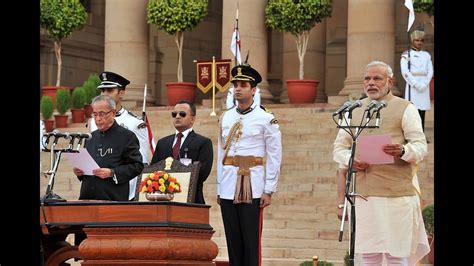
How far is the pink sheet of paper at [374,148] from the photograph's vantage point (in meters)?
9.33

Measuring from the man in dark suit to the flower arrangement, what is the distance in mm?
1676

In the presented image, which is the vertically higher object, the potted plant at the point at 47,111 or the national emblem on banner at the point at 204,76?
the national emblem on banner at the point at 204,76

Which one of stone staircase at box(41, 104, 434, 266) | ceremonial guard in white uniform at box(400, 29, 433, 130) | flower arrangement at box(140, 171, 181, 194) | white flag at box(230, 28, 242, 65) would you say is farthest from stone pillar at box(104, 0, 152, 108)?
flower arrangement at box(140, 171, 181, 194)

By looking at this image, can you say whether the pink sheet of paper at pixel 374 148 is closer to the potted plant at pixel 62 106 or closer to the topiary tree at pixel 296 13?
the topiary tree at pixel 296 13

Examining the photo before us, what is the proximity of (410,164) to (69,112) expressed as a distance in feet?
58.8

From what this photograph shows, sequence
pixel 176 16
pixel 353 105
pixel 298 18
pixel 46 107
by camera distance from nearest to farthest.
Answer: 1. pixel 353 105
2. pixel 46 107
3. pixel 298 18
4. pixel 176 16

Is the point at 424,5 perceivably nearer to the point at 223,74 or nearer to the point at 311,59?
the point at 223,74

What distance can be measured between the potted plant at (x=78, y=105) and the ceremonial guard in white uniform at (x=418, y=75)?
7698 millimetres

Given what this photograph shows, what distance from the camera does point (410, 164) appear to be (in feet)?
31.8

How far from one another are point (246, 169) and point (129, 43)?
1661 cm

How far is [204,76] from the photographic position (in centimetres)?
2612

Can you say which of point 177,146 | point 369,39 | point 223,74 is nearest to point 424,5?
point 369,39

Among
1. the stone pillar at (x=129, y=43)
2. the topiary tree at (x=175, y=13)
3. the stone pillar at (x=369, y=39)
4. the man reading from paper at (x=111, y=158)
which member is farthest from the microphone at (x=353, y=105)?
the stone pillar at (x=129, y=43)
